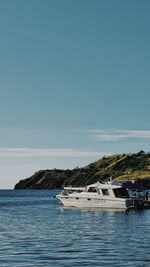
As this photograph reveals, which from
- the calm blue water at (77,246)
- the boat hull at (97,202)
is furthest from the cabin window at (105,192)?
the calm blue water at (77,246)

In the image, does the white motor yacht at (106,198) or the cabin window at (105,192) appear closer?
the white motor yacht at (106,198)

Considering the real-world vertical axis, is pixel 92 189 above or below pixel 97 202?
above

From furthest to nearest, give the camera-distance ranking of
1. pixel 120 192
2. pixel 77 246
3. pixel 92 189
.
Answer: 1. pixel 92 189
2. pixel 120 192
3. pixel 77 246

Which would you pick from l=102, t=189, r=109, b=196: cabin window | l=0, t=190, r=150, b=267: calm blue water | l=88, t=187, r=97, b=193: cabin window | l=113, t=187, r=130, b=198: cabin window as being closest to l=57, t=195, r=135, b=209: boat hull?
l=102, t=189, r=109, b=196: cabin window

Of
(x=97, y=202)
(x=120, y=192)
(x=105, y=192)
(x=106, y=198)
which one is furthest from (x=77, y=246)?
(x=97, y=202)

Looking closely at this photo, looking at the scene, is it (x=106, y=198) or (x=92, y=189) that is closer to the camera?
(x=106, y=198)

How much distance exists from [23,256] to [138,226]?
78.2ft

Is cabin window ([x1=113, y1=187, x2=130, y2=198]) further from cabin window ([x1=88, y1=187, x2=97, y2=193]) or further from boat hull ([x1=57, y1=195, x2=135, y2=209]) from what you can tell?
cabin window ([x1=88, y1=187, x2=97, y2=193])

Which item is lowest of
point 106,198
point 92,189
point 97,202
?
point 97,202

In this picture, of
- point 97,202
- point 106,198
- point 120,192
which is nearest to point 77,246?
point 120,192

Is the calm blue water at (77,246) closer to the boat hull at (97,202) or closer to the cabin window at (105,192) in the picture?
the boat hull at (97,202)

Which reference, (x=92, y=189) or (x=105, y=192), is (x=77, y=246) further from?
(x=92, y=189)

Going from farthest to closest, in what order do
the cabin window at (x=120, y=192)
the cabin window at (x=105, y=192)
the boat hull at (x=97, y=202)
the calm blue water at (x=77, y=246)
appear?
the cabin window at (x=105, y=192) → the cabin window at (x=120, y=192) → the boat hull at (x=97, y=202) → the calm blue water at (x=77, y=246)

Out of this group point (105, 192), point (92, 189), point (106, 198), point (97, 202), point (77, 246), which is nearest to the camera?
point (77, 246)
